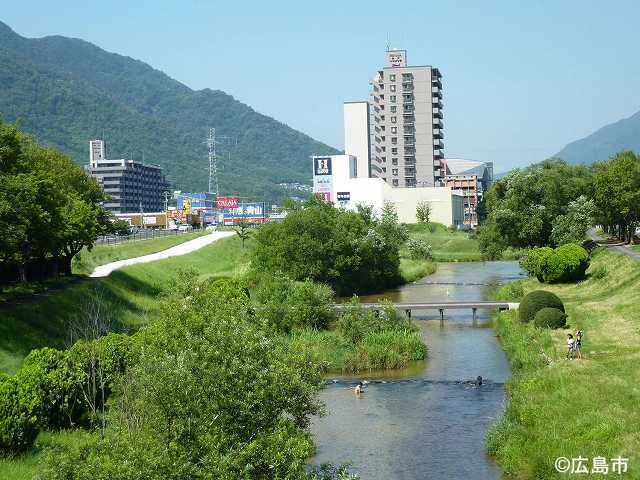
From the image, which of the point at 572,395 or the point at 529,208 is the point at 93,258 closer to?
the point at 529,208

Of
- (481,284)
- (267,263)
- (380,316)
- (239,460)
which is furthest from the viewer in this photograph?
(481,284)

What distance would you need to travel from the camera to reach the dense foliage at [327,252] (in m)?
88.4

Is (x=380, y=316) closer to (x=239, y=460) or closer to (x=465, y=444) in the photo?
(x=465, y=444)

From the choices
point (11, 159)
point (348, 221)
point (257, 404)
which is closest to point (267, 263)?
point (348, 221)

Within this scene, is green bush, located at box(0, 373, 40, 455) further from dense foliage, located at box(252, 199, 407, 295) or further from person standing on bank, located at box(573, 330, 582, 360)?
dense foliage, located at box(252, 199, 407, 295)

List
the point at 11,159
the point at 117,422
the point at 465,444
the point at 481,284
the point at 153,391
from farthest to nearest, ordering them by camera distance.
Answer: the point at 481,284 < the point at 11,159 < the point at 465,444 < the point at 117,422 < the point at 153,391

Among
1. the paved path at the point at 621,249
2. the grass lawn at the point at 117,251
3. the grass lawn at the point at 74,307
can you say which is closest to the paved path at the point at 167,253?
the grass lawn at the point at 117,251

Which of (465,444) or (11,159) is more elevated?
(11,159)

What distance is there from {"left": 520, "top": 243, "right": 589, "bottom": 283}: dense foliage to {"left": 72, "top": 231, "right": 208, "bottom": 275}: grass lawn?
41.2m

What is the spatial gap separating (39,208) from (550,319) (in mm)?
33047

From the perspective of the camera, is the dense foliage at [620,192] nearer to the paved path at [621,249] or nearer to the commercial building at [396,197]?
the paved path at [621,249]

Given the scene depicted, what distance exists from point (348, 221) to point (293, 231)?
40.5 feet

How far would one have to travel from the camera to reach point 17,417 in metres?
29.2

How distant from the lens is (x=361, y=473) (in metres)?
30.8
